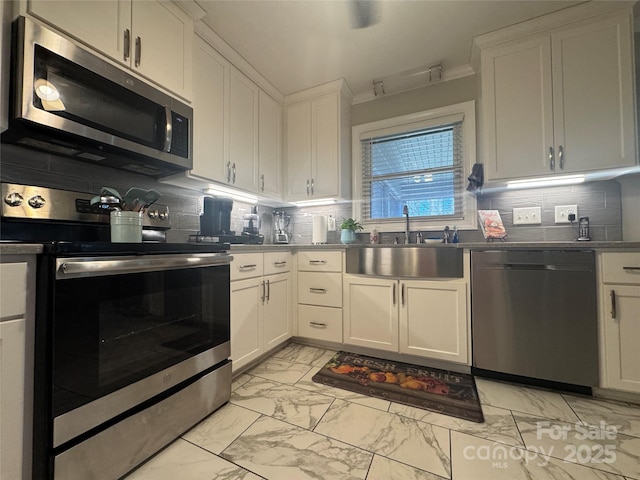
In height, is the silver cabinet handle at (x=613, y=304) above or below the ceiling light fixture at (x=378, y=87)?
below

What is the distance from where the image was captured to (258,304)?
193 centimetres

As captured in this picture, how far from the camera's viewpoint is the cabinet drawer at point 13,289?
769 mm

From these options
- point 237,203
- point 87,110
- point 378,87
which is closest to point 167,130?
point 87,110

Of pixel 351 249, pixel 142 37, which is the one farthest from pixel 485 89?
pixel 142 37

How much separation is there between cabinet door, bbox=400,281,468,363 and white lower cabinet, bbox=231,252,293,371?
986mm

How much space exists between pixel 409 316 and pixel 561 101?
187 centimetres

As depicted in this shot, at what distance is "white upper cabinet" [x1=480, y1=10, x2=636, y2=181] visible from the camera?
5.53 feet

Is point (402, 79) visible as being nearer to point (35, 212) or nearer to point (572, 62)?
point (572, 62)

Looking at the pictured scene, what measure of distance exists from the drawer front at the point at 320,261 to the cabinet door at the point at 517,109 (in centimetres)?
137

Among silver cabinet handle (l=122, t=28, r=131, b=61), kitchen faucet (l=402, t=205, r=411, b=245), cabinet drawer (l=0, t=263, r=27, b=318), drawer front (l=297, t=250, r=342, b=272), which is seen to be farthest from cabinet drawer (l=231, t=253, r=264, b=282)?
kitchen faucet (l=402, t=205, r=411, b=245)

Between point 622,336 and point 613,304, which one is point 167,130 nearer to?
point 613,304

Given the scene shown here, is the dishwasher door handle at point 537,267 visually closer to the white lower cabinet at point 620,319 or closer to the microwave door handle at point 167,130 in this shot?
the white lower cabinet at point 620,319

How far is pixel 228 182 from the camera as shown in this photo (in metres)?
2.04

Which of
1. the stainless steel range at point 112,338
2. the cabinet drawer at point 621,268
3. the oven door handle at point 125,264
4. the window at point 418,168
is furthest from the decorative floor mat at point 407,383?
the window at point 418,168
